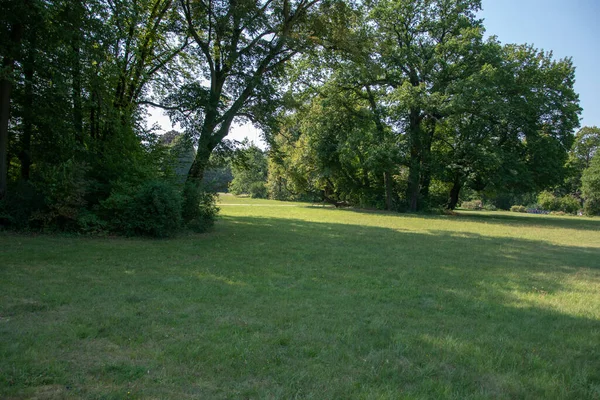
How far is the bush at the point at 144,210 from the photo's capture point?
35.7 ft

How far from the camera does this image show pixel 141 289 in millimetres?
5562

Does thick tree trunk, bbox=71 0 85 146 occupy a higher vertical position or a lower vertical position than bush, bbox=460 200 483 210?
higher

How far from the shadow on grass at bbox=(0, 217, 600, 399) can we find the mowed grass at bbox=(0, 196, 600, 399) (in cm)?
2

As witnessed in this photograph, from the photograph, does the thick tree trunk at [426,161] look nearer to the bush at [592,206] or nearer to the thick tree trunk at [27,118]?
the thick tree trunk at [27,118]

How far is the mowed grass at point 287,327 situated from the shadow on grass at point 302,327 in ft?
0.07

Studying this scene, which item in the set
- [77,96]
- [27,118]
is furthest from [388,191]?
[27,118]

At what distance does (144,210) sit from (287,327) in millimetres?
8197

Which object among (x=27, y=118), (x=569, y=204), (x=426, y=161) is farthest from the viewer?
(x=569, y=204)

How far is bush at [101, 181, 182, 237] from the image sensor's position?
1087 centimetres

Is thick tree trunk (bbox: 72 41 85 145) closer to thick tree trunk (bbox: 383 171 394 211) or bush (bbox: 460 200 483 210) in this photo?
thick tree trunk (bbox: 383 171 394 211)

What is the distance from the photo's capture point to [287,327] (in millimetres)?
4242

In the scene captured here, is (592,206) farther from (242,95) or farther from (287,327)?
(287,327)

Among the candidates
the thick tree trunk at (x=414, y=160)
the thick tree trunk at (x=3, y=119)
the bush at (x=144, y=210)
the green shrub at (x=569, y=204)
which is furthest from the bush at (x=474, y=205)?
the thick tree trunk at (x=3, y=119)

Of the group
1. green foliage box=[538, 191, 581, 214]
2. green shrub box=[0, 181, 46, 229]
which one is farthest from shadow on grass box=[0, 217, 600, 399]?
green foliage box=[538, 191, 581, 214]
